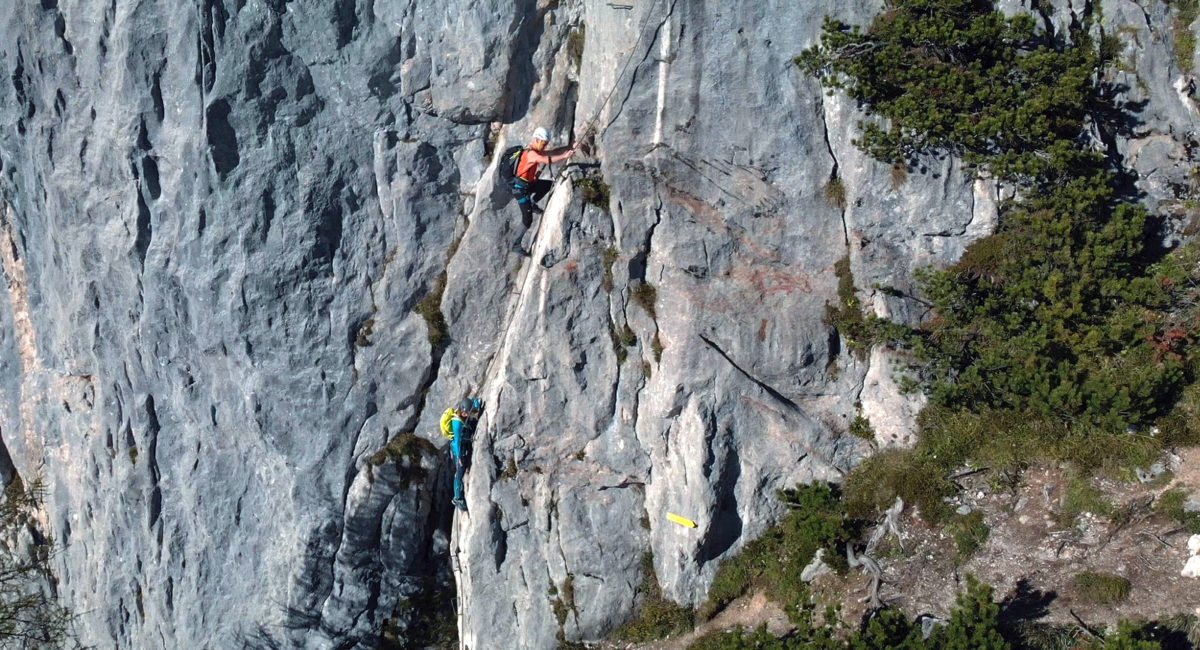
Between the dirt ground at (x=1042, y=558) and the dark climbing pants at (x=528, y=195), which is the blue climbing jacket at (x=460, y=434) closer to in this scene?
the dark climbing pants at (x=528, y=195)

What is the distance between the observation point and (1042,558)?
9984 mm

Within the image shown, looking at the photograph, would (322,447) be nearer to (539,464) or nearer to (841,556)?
(539,464)

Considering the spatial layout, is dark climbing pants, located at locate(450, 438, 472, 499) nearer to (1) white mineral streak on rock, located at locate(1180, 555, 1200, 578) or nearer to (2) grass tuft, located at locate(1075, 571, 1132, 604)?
(2) grass tuft, located at locate(1075, 571, 1132, 604)

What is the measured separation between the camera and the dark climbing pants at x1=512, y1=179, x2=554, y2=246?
11.6 metres

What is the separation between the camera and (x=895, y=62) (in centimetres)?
1057

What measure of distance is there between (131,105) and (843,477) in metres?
10.9

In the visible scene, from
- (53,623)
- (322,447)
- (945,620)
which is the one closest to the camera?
(945,620)

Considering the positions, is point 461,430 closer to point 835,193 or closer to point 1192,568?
point 835,193

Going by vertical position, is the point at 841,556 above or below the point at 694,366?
below

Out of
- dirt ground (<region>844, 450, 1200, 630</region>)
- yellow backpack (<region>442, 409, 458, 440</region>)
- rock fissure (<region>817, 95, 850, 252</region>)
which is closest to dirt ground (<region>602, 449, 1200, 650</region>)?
dirt ground (<region>844, 450, 1200, 630</region>)

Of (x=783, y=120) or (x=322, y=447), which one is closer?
(x=783, y=120)

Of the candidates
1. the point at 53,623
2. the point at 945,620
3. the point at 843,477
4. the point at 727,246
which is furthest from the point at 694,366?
the point at 53,623

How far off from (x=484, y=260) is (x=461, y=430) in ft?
7.91

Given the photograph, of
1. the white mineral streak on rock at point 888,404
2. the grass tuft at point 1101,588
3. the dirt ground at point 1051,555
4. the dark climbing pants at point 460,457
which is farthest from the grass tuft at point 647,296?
the grass tuft at point 1101,588
